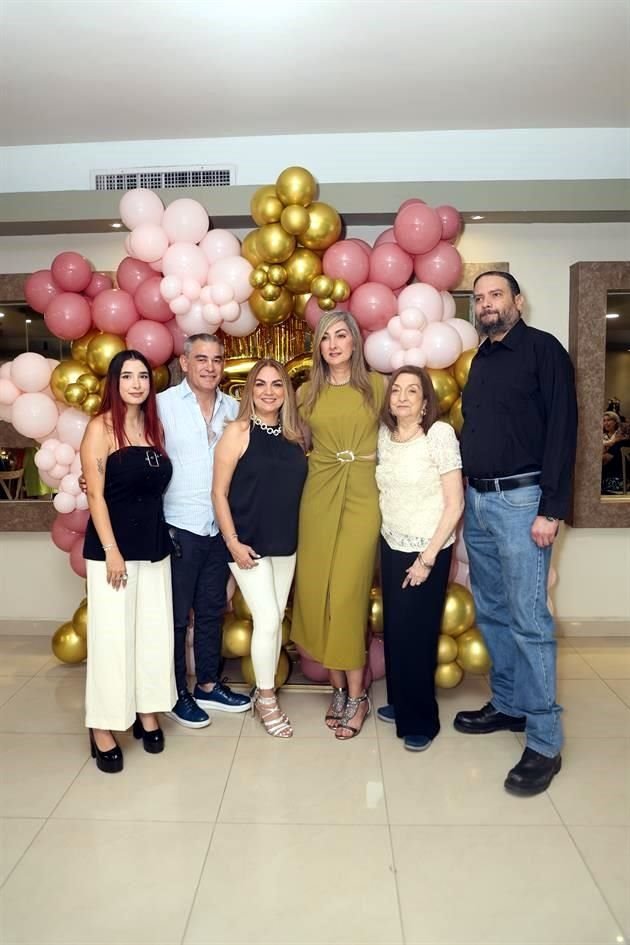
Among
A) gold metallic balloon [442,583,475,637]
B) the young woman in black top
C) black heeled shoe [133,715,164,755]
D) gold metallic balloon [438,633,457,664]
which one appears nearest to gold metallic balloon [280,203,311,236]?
the young woman in black top

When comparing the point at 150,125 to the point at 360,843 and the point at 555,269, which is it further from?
the point at 360,843

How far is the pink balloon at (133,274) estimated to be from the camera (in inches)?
126

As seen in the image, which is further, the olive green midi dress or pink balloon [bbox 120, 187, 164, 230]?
pink balloon [bbox 120, 187, 164, 230]

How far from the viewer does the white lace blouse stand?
2555 millimetres

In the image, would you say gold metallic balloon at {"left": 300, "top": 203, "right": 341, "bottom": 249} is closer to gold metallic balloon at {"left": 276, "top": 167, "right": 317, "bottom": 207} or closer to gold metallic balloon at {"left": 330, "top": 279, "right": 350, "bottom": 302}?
gold metallic balloon at {"left": 276, "top": 167, "right": 317, "bottom": 207}

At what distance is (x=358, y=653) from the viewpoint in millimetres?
2791

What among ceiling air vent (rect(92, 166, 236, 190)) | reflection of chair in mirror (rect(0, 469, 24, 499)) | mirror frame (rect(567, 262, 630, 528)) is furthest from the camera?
reflection of chair in mirror (rect(0, 469, 24, 499))

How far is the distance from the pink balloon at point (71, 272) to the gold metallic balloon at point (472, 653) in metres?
2.36

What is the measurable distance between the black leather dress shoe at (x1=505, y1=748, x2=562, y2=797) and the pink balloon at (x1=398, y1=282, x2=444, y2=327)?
69.5 inches

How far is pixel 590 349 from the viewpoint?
372cm

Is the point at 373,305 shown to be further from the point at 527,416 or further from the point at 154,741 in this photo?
the point at 154,741

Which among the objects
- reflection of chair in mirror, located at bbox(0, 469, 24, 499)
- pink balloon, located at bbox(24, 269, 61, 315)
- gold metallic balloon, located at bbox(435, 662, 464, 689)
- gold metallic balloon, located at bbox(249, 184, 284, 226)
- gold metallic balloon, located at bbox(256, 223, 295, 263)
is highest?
gold metallic balloon, located at bbox(249, 184, 284, 226)

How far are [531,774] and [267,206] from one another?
2.45 metres

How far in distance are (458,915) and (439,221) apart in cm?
258
